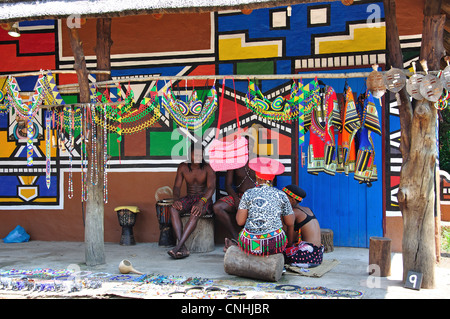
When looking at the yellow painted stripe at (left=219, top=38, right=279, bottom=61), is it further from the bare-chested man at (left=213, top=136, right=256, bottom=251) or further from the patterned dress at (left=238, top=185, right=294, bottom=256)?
the patterned dress at (left=238, top=185, right=294, bottom=256)

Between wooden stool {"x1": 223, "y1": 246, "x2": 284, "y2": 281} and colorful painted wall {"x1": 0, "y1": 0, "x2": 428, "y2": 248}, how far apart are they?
2.02 m

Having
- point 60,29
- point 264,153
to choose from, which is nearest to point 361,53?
point 264,153

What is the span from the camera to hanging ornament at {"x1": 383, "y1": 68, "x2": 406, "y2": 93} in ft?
16.3

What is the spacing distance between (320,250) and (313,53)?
3134 millimetres

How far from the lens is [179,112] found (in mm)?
6332

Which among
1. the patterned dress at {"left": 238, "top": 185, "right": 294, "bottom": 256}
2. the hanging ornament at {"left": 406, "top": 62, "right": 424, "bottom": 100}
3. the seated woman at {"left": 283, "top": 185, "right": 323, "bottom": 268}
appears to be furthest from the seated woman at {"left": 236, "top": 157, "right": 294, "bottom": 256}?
the hanging ornament at {"left": 406, "top": 62, "right": 424, "bottom": 100}

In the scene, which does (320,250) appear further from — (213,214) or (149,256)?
(149,256)

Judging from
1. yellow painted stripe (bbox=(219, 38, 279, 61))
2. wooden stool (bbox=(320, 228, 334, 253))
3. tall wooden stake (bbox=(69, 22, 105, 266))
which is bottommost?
wooden stool (bbox=(320, 228, 334, 253))

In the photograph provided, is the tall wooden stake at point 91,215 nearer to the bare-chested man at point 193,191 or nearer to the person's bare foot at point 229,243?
the bare-chested man at point 193,191

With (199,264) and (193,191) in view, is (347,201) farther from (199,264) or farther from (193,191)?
(199,264)

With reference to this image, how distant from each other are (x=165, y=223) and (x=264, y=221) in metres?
2.60

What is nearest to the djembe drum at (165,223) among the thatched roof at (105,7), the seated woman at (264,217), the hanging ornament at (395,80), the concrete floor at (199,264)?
the concrete floor at (199,264)

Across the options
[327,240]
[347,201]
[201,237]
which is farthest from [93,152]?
[347,201]

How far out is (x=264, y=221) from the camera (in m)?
4.99
